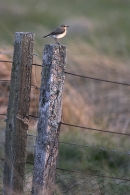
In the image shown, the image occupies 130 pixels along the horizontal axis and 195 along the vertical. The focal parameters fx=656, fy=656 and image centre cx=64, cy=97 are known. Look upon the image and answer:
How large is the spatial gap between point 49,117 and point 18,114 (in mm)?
250

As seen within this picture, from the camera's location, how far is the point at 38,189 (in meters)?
4.34

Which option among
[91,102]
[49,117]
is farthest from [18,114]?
[91,102]

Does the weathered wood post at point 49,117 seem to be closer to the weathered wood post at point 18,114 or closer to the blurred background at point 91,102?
the weathered wood post at point 18,114

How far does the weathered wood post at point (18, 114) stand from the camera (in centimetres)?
438

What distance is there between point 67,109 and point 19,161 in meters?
3.44

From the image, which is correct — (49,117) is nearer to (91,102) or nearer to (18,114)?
(18,114)

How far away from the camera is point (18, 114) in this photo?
441cm

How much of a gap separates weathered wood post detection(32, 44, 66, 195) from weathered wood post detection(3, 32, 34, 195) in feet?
0.54

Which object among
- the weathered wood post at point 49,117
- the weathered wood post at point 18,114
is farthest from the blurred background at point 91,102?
the weathered wood post at point 49,117

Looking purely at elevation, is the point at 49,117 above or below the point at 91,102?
above

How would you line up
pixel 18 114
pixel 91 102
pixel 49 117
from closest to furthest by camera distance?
pixel 49 117 → pixel 18 114 → pixel 91 102

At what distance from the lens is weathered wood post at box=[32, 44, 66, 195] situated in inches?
167

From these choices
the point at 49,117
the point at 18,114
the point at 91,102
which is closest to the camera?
the point at 49,117

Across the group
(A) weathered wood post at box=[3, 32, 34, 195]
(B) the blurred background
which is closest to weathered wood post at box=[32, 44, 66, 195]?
(A) weathered wood post at box=[3, 32, 34, 195]
